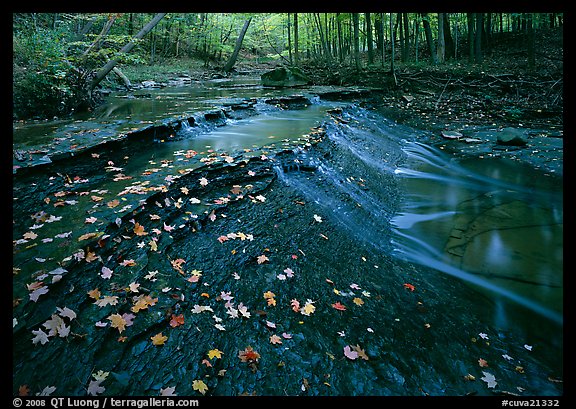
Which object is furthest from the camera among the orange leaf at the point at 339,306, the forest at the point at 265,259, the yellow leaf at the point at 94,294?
the orange leaf at the point at 339,306

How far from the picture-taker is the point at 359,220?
5.84 meters

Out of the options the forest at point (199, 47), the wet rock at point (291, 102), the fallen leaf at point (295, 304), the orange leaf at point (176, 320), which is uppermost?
the forest at point (199, 47)

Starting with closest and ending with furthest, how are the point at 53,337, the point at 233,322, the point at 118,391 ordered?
the point at 118,391 → the point at 53,337 → the point at 233,322

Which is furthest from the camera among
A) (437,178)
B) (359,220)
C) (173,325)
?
(437,178)

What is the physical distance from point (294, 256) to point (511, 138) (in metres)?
10.2

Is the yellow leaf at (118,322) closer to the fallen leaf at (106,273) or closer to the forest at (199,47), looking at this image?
the fallen leaf at (106,273)

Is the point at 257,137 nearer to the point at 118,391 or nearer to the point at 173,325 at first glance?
the point at 173,325

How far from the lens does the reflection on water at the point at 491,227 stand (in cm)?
477

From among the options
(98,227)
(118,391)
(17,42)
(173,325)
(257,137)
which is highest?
(17,42)

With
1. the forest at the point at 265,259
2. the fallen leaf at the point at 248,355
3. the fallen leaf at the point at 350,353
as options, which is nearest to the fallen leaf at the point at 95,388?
the forest at the point at 265,259

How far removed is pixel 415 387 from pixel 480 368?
84cm

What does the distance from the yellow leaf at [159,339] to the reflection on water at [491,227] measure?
159 inches

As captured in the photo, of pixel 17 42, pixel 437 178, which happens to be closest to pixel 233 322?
pixel 437 178

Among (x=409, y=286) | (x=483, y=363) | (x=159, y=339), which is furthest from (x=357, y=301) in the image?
(x=159, y=339)
